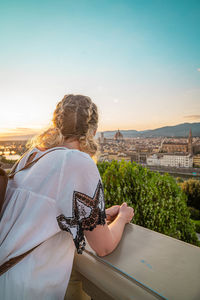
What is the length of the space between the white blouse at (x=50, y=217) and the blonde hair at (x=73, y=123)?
26 cm

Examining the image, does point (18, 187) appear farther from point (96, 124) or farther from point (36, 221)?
point (96, 124)

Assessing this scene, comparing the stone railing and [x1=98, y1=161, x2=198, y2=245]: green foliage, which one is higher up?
the stone railing

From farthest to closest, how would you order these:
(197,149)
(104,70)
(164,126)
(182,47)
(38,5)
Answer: (164,126) < (197,149) < (182,47) < (104,70) < (38,5)

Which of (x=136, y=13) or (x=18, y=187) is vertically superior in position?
(x=136, y=13)

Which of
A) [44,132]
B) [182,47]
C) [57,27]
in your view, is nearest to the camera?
[44,132]

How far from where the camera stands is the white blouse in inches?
25.6

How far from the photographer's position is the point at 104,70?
28.3 ft

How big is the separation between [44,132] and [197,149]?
156ft

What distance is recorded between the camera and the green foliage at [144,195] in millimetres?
2857

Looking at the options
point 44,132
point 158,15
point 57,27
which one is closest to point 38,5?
point 57,27

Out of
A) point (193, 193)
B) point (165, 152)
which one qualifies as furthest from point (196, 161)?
point (193, 193)

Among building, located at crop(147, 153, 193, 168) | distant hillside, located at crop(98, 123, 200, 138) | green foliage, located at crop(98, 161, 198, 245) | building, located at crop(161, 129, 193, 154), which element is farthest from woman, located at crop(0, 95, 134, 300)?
building, located at crop(147, 153, 193, 168)

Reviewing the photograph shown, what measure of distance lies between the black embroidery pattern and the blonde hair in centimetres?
35

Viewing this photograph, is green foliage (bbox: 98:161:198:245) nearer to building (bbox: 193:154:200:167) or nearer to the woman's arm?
the woman's arm
